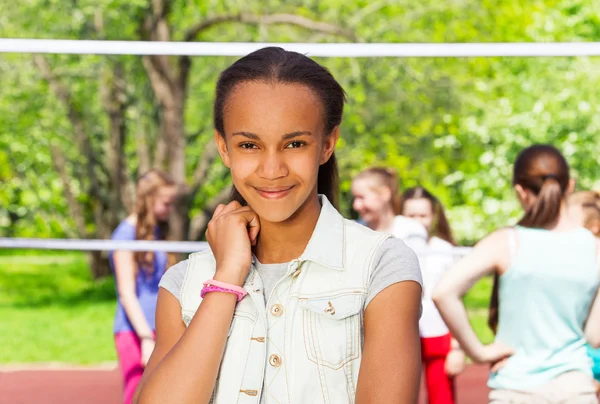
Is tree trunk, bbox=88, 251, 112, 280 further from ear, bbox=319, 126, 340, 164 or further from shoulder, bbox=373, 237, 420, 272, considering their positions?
shoulder, bbox=373, 237, 420, 272

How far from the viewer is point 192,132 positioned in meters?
19.8

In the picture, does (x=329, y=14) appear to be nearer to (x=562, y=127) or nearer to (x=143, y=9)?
(x=143, y=9)

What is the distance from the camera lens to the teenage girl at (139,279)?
4.64 m

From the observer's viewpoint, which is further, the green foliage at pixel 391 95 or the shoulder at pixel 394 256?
the green foliage at pixel 391 95

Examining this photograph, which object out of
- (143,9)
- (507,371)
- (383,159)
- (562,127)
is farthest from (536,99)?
(507,371)

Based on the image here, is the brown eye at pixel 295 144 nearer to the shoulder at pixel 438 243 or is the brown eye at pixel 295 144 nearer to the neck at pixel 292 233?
the neck at pixel 292 233

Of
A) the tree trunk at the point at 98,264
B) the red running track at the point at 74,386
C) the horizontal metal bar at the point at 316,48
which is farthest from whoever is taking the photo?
the tree trunk at the point at 98,264

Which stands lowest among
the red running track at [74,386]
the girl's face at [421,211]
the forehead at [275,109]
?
the red running track at [74,386]

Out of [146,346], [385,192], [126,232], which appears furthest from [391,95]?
[146,346]

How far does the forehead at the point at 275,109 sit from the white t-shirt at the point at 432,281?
2.42 metres

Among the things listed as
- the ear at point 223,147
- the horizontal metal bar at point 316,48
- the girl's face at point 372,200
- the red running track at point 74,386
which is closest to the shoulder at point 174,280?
the ear at point 223,147

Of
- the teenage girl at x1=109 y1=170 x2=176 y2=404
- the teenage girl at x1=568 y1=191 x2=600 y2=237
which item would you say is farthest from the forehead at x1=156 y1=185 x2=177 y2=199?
the teenage girl at x1=568 y1=191 x2=600 y2=237

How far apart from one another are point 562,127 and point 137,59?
25.2 feet

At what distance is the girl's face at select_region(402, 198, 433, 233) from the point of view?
16.6 ft
